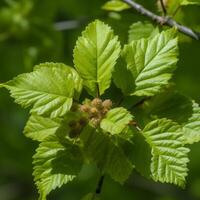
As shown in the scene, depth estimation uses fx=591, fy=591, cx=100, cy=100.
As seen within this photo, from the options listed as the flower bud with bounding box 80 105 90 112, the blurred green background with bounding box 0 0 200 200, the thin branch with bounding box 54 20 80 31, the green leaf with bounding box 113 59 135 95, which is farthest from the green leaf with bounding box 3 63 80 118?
the thin branch with bounding box 54 20 80 31

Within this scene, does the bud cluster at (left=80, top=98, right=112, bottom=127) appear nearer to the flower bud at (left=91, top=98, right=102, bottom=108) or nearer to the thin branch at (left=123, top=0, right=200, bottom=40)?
the flower bud at (left=91, top=98, right=102, bottom=108)

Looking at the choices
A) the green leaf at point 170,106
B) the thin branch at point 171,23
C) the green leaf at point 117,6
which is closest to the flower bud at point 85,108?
the green leaf at point 170,106

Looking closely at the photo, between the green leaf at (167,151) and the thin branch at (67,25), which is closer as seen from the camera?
the green leaf at (167,151)

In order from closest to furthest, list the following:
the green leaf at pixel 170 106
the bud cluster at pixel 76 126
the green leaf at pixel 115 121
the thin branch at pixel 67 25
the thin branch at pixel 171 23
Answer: the green leaf at pixel 115 121 → the bud cluster at pixel 76 126 → the green leaf at pixel 170 106 → the thin branch at pixel 171 23 → the thin branch at pixel 67 25

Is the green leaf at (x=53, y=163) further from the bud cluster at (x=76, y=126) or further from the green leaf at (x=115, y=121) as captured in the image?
the green leaf at (x=115, y=121)

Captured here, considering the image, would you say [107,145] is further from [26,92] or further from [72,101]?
[26,92]
